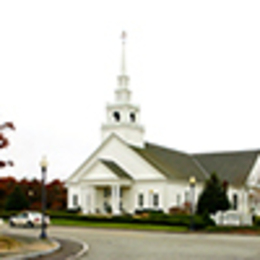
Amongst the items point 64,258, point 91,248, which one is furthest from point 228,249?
point 64,258

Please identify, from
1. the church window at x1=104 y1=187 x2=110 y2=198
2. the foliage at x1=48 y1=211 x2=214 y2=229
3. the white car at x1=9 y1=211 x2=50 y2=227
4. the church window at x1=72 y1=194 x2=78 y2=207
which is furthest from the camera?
the church window at x1=72 y1=194 x2=78 y2=207

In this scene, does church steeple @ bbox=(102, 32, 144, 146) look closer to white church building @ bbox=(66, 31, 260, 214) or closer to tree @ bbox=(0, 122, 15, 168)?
white church building @ bbox=(66, 31, 260, 214)

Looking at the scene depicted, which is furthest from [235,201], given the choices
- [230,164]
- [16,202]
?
[16,202]

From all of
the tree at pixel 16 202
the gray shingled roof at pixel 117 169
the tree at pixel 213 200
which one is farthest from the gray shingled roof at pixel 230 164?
the tree at pixel 16 202

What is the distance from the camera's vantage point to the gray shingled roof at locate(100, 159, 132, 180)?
50688 millimetres

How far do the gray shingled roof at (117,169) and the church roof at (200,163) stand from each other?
2.81m

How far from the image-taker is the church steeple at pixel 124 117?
182 feet

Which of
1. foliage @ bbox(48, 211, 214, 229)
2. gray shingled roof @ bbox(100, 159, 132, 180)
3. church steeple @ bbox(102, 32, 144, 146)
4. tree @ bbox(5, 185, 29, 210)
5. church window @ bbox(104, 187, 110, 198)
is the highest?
church steeple @ bbox(102, 32, 144, 146)

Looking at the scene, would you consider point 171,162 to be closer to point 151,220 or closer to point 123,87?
point 123,87

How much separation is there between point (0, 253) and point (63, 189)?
63.5m

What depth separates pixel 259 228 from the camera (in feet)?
104

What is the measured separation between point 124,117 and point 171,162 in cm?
790

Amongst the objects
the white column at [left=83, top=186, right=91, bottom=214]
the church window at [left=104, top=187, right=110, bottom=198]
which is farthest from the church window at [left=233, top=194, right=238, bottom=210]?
the white column at [left=83, top=186, right=91, bottom=214]

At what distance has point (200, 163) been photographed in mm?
62188
